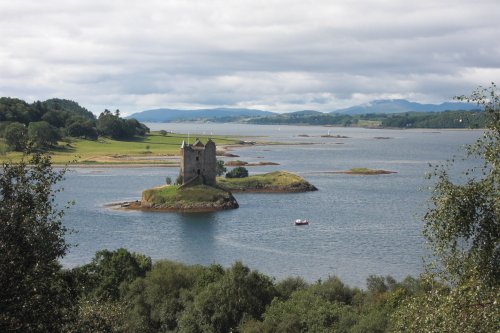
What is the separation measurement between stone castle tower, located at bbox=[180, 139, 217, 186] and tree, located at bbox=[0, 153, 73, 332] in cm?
9331

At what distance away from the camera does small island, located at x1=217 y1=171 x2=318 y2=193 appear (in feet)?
421

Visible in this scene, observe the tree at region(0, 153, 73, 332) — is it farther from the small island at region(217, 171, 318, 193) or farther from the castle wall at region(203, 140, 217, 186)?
the small island at region(217, 171, 318, 193)

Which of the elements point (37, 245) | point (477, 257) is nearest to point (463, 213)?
point (477, 257)

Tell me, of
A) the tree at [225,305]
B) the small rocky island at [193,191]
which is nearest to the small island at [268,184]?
the small rocky island at [193,191]

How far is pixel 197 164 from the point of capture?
113 meters

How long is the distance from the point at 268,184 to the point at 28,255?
114382 mm

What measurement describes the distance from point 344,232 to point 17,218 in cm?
7106

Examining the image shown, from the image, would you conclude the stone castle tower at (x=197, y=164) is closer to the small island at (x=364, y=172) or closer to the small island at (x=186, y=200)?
the small island at (x=186, y=200)

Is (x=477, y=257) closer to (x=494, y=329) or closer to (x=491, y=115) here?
(x=494, y=329)

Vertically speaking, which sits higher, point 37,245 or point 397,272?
point 37,245

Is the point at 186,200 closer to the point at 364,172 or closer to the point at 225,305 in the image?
the point at 364,172

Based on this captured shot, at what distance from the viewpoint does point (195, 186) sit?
112 metres

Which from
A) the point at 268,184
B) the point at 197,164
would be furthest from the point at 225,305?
the point at 268,184

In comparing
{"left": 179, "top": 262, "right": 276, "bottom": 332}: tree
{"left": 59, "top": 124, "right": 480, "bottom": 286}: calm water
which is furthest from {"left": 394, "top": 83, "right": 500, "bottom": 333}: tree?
{"left": 59, "top": 124, "right": 480, "bottom": 286}: calm water
